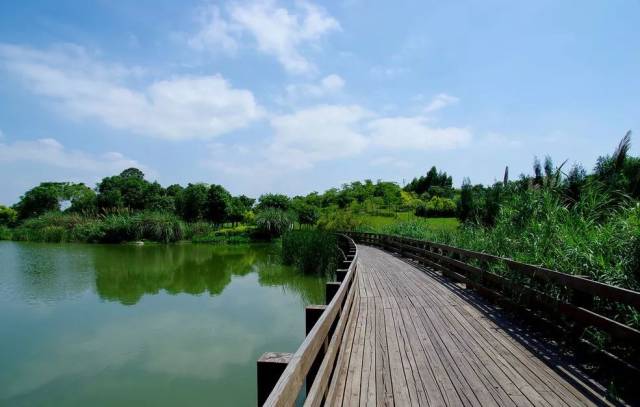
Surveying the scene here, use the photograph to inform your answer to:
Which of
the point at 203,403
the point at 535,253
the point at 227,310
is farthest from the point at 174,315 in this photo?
the point at 535,253

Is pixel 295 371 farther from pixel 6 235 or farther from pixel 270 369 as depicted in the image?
pixel 6 235

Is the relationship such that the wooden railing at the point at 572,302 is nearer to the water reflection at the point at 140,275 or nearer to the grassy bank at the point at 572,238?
the grassy bank at the point at 572,238

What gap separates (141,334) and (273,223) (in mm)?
31337

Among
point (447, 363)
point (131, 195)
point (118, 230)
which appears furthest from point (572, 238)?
point (131, 195)

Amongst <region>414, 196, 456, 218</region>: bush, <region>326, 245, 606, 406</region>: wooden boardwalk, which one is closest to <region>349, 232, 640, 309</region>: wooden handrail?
<region>326, 245, 606, 406</region>: wooden boardwalk

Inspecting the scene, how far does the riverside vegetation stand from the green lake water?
514cm

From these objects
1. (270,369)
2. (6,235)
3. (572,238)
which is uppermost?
(572,238)

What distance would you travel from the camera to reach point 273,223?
1612 inches

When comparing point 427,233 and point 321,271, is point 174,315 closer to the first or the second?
point 321,271

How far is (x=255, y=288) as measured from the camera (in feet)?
52.8

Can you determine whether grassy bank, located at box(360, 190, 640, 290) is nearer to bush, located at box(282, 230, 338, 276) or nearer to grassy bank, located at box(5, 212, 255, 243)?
bush, located at box(282, 230, 338, 276)

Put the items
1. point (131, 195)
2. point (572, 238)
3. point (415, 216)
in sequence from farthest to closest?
1. point (131, 195)
2. point (415, 216)
3. point (572, 238)

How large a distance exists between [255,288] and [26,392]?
31.9 feet

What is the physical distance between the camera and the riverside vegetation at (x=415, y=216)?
5.50 m
